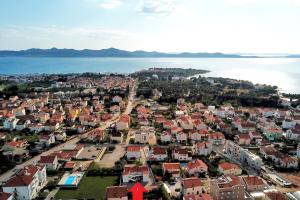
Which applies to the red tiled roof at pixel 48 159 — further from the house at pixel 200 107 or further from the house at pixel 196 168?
the house at pixel 200 107

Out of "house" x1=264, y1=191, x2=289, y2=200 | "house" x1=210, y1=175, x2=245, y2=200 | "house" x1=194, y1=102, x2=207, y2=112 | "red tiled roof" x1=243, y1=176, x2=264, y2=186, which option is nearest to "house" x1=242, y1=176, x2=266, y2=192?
"red tiled roof" x1=243, y1=176, x2=264, y2=186

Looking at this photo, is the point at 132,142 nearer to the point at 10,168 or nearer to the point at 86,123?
the point at 86,123

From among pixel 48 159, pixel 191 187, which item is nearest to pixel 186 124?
pixel 191 187

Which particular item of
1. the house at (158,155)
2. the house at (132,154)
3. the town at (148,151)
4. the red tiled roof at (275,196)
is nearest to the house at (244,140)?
the town at (148,151)

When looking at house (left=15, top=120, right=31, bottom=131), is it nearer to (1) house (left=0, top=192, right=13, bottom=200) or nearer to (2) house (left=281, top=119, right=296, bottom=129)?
(1) house (left=0, top=192, right=13, bottom=200)

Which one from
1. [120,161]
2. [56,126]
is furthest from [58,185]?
[56,126]
